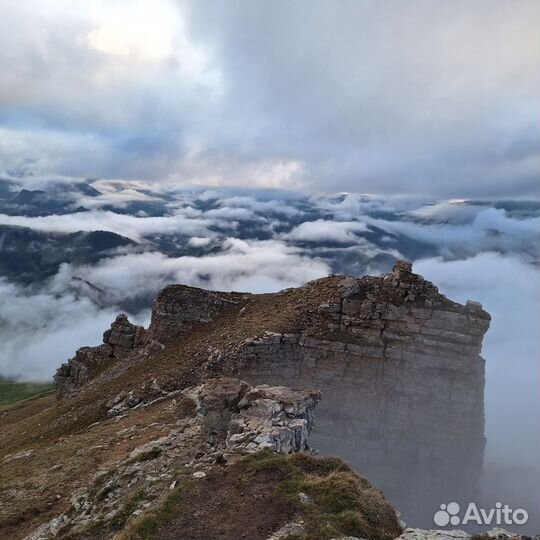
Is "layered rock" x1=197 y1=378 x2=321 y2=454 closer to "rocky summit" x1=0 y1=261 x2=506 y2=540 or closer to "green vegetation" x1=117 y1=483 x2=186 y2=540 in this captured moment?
"rocky summit" x1=0 y1=261 x2=506 y2=540

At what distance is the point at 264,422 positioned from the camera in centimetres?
2669

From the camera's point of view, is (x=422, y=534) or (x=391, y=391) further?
(x=391, y=391)

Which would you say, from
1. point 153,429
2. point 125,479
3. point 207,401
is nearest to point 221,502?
point 125,479

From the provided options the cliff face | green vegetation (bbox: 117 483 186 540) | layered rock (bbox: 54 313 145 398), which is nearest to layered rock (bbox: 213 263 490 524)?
the cliff face

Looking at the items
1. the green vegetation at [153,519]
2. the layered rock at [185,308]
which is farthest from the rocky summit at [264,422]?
the layered rock at [185,308]

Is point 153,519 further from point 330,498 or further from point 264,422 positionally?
point 264,422

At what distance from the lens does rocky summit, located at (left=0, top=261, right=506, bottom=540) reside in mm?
19312

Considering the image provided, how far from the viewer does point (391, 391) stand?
4684 centimetres

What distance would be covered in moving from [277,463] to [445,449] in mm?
32371

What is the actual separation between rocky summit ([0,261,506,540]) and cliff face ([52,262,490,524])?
14cm

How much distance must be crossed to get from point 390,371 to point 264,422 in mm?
23784

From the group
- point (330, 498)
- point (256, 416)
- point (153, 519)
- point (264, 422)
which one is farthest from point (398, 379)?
point (153, 519)

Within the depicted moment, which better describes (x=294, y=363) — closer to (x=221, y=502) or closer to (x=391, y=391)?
(x=391, y=391)

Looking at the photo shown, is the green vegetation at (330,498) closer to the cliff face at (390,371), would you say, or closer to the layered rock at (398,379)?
the cliff face at (390,371)
